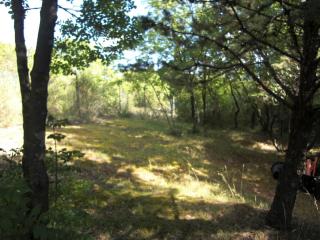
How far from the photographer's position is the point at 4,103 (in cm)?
1549

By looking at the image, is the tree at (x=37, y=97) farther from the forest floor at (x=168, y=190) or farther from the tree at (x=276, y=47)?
the tree at (x=276, y=47)

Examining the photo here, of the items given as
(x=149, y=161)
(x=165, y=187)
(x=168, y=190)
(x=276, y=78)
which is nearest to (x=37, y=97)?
(x=276, y=78)

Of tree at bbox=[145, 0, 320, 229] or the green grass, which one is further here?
tree at bbox=[145, 0, 320, 229]

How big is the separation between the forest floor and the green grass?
0.04ft

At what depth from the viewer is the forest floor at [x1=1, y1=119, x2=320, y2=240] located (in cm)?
519

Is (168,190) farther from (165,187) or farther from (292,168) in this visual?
(292,168)

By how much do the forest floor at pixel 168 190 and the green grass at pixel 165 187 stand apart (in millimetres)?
13

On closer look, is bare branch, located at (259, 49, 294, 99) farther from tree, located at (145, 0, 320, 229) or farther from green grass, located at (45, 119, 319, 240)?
green grass, located at (45, 119, 319, 240)

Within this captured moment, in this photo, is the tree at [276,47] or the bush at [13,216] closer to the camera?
the bush at [13,216]

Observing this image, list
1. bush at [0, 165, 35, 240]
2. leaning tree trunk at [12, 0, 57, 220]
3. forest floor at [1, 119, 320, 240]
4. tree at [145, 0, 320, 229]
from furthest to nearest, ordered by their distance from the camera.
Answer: tree at [145, 0, 320, 229] → forest floor at [1, 119, 320, 240] → leaning tree trunk at [12, 0, 57, 220] → bush at [0, 165, 35, 240]

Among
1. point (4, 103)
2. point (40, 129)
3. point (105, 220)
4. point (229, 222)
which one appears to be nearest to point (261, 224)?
point (229, 222)

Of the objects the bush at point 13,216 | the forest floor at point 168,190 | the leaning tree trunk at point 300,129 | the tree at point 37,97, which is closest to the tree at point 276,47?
the leaning tree trunk at point 300,129

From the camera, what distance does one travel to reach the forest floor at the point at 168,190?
204 inches

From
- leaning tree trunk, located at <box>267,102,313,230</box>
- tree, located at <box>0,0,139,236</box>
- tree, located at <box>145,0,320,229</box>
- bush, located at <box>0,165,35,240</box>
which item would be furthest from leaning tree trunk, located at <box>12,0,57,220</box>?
leaning tree trunk, located at <box>267,102,313,230</box>
